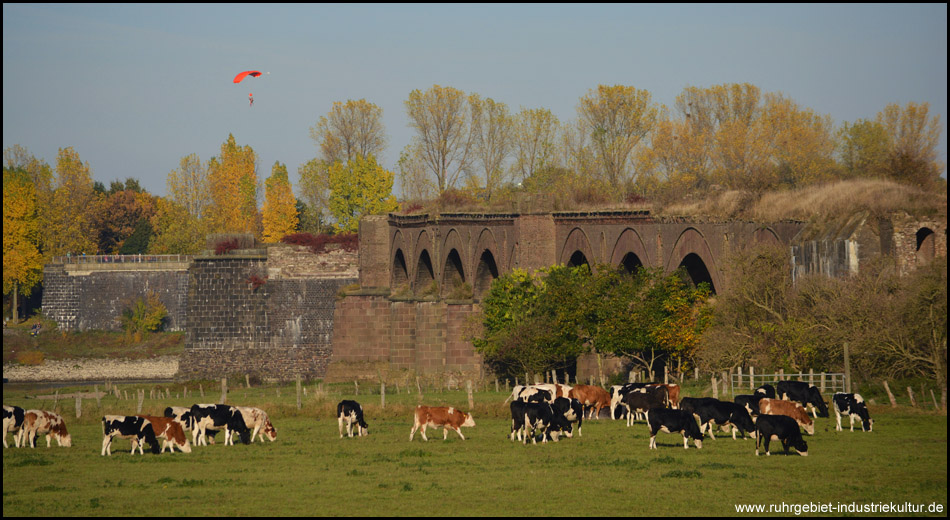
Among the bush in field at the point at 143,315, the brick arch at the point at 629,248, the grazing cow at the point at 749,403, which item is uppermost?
the brick arch at the point at 629,248

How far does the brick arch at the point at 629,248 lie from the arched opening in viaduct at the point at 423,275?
1543 centimetres

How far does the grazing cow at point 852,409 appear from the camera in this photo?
28.4 metres

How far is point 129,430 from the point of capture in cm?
2577

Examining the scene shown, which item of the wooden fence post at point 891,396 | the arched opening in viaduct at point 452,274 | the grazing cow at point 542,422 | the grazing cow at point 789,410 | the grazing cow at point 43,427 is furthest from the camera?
the arched opening in viaduct at point 452,274

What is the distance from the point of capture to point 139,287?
93562 millimetres

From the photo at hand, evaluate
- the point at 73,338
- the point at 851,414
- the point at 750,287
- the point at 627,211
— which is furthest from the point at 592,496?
the point at 73,338

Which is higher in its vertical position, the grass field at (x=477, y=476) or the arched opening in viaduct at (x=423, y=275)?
the arched opening in viaduct at (x=423, y=275)

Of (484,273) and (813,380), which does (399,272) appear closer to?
(484,273)

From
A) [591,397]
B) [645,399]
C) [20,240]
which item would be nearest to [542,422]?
[645,399]

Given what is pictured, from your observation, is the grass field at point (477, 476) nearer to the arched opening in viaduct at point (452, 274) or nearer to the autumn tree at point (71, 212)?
the arched opening in viaduct at point (452, 274)

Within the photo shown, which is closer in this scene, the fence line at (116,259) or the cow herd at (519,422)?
the cow herd at (519,422)

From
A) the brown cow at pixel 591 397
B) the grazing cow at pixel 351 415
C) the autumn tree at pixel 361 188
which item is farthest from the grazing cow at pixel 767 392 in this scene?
the autumn tree at pixel 361 188

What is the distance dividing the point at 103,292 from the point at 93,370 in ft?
32.2

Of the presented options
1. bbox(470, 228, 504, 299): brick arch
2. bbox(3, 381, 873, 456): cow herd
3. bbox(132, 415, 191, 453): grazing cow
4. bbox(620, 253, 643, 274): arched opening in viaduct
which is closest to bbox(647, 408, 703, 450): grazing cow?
bbox(3, 381, 873, 456): cow herd
